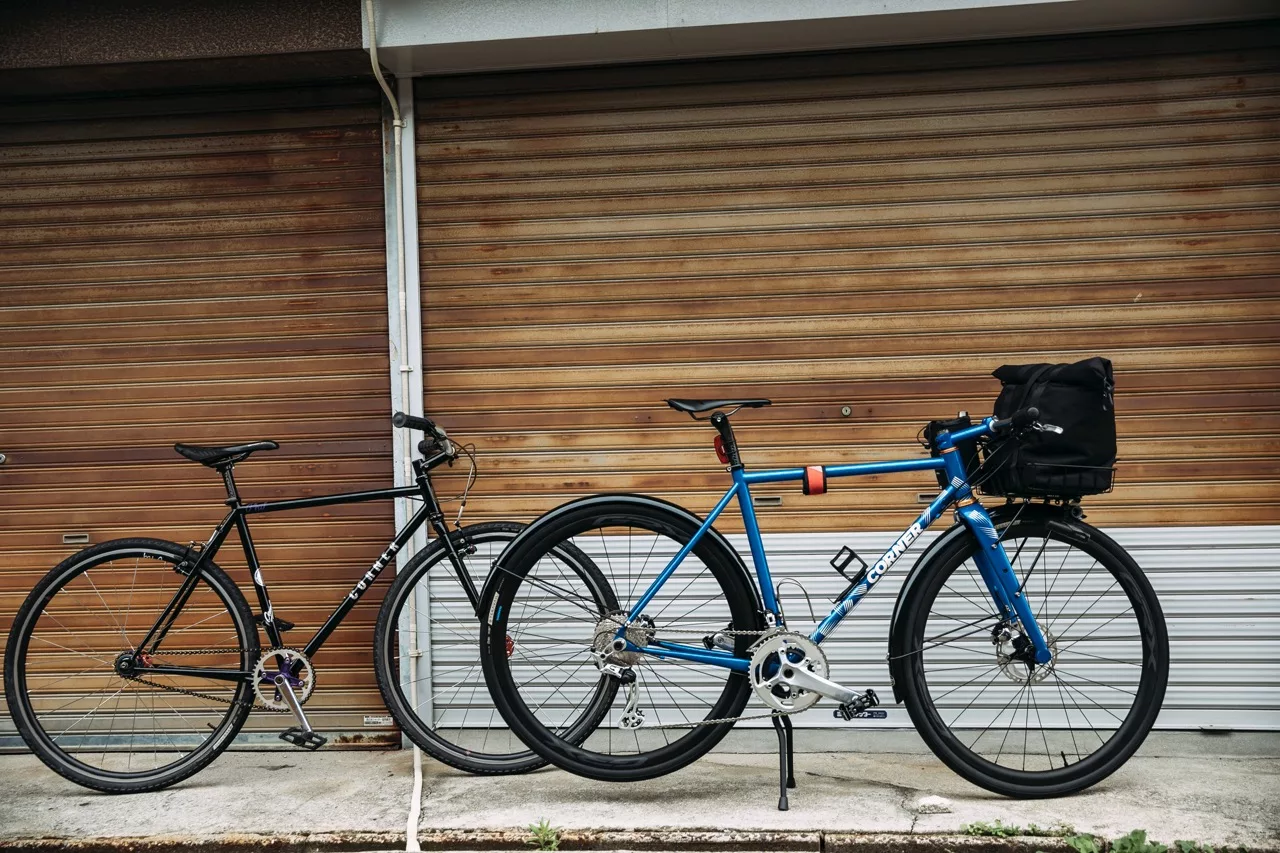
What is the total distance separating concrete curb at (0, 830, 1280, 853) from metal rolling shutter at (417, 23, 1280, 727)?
4.19 feet

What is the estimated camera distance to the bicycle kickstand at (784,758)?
4098 millimetres

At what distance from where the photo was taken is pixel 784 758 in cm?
416

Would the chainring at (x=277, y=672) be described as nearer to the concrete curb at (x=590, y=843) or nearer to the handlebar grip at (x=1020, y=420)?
the concrete curb at (x=590, y=843)

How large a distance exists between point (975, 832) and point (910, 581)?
916mm

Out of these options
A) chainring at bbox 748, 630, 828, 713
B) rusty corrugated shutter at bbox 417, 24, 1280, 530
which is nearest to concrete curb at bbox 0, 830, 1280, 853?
chainring at bbox 748, 630, 828, 713

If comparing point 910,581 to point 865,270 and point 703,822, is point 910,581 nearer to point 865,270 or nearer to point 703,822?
point 703,822

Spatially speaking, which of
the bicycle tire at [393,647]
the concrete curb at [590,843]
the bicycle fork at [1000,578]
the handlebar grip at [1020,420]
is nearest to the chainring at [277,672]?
the bicycle tire at [393,647]

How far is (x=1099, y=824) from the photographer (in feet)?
12.7

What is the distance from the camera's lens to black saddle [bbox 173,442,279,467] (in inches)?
183

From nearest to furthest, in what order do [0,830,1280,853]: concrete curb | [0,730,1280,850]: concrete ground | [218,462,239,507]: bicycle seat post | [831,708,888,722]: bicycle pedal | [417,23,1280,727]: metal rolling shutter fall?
[0,830,1280,853]: concrete curb, [0,730,1280,850]: concrete ground, [831,708,888,722]: bicycle pedal, [218,462,239,507]: bicycle seat post, [417,23,1280,727]: metal rolling shutter

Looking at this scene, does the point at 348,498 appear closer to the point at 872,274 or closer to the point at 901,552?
the point at 901,552

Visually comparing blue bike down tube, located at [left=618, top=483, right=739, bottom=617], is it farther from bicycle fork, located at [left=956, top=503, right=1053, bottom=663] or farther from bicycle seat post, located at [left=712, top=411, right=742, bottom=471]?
bicycle fork, located at [left=956, top=503, right=1053, bottom=663]

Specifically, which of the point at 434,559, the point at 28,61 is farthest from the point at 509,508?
the point at 28,61

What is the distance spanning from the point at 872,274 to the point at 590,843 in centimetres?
279
